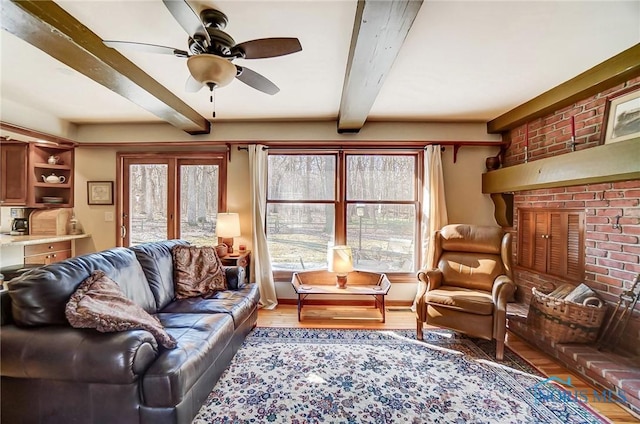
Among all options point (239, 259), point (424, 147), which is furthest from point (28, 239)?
point (424, 147)

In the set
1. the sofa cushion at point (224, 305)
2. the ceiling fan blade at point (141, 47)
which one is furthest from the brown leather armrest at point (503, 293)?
the ceiling fan blade at point (141, 47)

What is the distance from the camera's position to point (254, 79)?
6.82 ft

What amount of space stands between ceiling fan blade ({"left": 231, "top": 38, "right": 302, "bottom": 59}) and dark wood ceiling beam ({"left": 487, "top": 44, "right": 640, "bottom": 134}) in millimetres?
2413

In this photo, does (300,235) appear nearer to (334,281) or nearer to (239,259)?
(334,281)

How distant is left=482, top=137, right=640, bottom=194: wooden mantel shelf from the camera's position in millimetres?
2018

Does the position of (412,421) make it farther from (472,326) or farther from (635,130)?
(635,130)

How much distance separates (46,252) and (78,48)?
10.0 feet

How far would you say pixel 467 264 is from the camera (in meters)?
3.08

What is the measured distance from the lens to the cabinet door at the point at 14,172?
363 cm

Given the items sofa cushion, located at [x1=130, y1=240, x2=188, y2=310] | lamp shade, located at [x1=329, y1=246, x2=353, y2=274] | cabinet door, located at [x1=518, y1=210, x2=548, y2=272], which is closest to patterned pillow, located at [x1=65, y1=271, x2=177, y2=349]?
sofa cushion, located at [x1=130, y1=240, x2=188, y2=310]

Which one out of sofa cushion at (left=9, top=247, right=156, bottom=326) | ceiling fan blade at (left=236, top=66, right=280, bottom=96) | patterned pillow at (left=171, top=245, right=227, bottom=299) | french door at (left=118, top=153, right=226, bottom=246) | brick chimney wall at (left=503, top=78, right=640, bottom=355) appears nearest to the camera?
sofa cushion at (left=9, top=247, right=156, bottom=326)

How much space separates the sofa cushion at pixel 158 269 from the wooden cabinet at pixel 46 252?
6.84ft

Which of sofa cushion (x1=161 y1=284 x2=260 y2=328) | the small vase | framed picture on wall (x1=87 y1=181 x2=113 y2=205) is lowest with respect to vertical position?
sofa cushion (x1=161 y1=284 x2=260 y2=328)

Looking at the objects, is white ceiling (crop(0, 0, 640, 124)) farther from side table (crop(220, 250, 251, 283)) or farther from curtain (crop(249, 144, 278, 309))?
side table (crop(220, 250, 251, 283))
